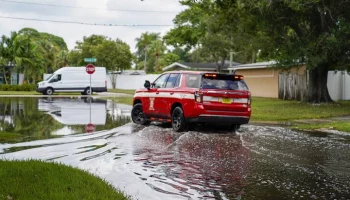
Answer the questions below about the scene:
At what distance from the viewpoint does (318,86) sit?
27.6 metres

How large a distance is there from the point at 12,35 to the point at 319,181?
47391 millimetres

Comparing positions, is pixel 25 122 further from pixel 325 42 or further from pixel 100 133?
pixel 325 42

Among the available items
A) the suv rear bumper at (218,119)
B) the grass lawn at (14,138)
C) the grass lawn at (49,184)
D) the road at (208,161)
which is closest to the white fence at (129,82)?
the suv rear bumper at (218,119)

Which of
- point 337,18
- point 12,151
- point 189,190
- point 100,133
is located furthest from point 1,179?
point 337,18

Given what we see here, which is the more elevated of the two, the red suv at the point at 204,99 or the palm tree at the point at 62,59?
the palm tree at the point at 62,59

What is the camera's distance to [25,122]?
15.8m

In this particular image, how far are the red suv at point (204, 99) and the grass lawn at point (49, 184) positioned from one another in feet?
20.6

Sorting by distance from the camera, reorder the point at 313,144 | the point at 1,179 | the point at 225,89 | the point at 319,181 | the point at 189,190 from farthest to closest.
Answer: the point at 225,89 < the point at 313,144 < the point at 319,181 < the point at 189,190 < the point at 1,179

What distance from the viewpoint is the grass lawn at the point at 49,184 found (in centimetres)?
558

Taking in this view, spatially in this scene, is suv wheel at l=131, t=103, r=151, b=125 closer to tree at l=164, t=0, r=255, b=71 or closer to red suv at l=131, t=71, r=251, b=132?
red suv at l=131, t=71, r=251, b=132

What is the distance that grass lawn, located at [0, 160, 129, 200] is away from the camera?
18.3 ft

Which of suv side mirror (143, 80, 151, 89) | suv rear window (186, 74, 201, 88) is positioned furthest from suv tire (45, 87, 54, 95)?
suv rear window (186, 74, 201, 88)

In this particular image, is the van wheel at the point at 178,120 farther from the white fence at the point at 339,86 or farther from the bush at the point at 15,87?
the bush at the point at 15,87

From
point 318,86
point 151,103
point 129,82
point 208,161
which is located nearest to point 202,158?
point 208,161
